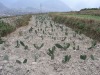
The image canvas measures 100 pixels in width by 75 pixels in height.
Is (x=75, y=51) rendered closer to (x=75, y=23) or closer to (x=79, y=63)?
(x=79, y=63)

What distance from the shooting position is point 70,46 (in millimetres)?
11906

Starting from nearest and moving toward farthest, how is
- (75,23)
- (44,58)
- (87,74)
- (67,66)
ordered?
(87,74)
(67,66)
(44,58)
(75,23)

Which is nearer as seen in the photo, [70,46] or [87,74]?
[87,74]

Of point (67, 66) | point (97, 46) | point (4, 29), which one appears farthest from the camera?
point (4, 29)

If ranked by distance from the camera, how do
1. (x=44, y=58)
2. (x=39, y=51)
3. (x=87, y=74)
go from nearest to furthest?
(x=87, y=74)
(x=44, y=58)
(x=39, y=51)

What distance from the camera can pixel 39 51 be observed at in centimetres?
1087

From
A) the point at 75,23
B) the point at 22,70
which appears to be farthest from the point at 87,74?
the point at 75,23

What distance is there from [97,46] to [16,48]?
3762mm

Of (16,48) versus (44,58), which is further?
(16,48)

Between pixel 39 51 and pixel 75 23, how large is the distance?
8.16 metres

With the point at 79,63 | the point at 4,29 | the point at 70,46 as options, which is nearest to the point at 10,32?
the point at 4,29

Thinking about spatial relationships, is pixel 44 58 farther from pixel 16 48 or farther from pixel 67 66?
pixel 16 48

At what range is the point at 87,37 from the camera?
1460cm

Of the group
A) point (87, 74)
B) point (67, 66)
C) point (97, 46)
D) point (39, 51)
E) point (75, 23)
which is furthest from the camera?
point (75, 23)
